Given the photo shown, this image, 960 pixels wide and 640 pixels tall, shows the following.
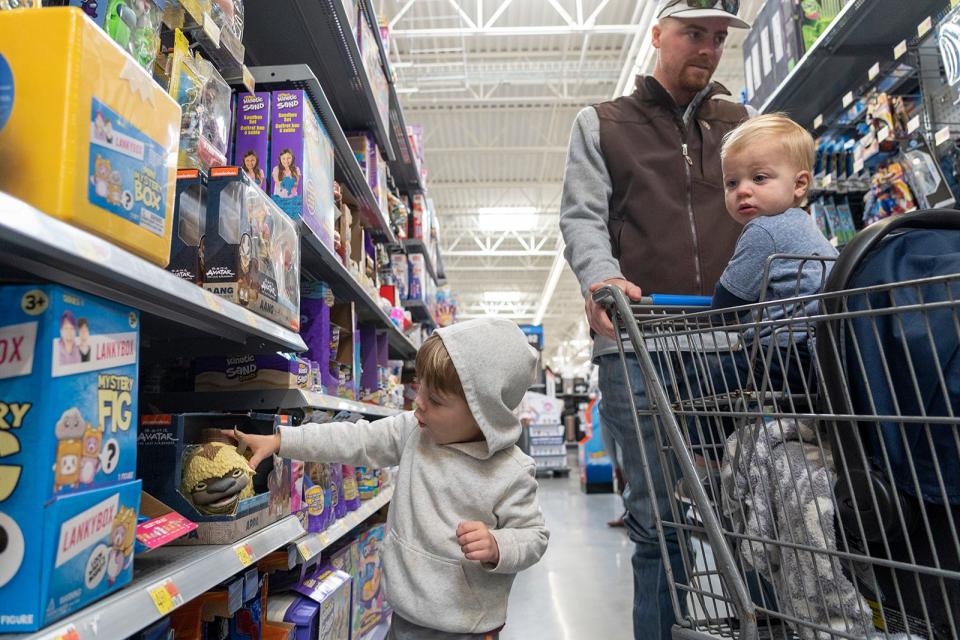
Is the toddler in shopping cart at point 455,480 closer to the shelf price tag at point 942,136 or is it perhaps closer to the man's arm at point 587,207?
the man's arm at point 587,207

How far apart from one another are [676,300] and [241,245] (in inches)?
33.9

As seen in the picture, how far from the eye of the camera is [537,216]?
14164 millimetres

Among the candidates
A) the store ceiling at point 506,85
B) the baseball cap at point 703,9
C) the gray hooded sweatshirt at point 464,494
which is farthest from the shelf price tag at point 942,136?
the store ceiling at point 506,85

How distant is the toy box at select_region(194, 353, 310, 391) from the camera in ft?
5.58

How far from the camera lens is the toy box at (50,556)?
717 mm

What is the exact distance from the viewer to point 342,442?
154cm

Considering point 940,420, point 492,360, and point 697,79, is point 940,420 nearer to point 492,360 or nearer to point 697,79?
point 492,360

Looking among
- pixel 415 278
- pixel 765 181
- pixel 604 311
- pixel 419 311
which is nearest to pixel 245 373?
pixel 604 311

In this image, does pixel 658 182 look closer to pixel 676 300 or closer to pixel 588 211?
pixel 588 211

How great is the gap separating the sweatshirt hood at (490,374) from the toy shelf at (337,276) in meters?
0.57

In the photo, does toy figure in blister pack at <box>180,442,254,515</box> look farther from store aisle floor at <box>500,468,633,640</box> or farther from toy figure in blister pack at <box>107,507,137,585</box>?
store aisle floor at <box>500,468,633,640</box>

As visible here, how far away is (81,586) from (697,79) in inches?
73.2

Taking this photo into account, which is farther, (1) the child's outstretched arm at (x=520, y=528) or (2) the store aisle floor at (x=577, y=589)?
(2) the store aisle floor at (x=577, y=589)

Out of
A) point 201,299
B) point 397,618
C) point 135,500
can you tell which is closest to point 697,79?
point 201,299
